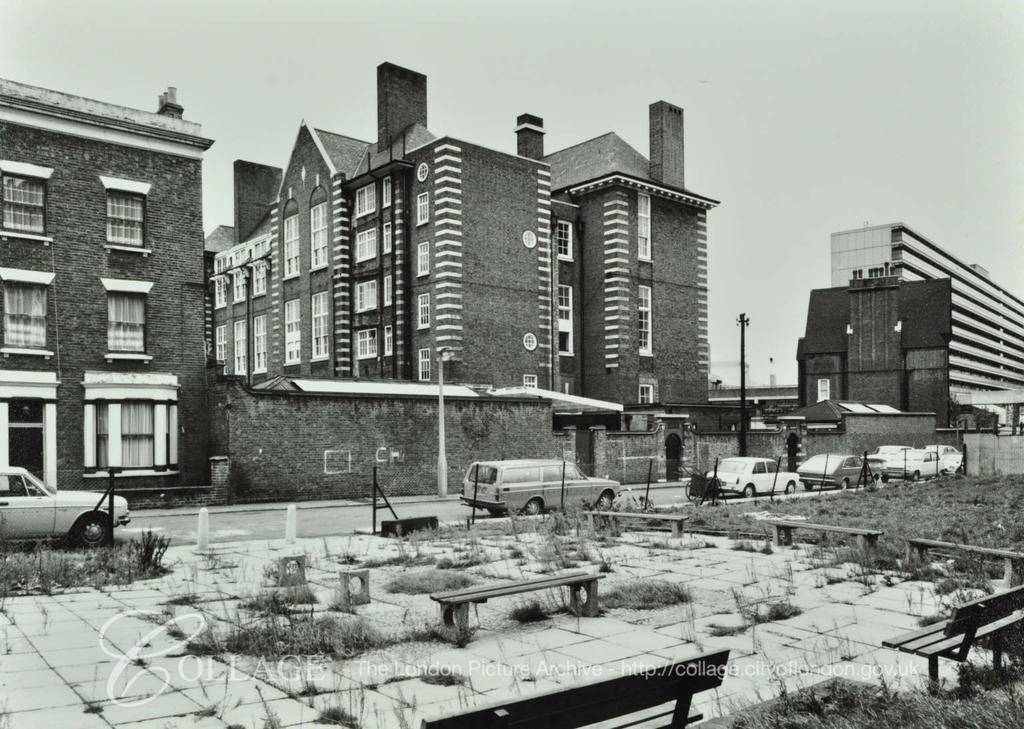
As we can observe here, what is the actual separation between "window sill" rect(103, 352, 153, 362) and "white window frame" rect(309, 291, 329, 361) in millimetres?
21005

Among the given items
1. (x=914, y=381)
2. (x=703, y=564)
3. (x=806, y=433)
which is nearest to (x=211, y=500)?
(x=703, y=564)

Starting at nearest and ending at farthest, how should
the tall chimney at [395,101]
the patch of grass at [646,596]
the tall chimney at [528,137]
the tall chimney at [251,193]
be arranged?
the patch of grass at [646,596] → the tall chimney at [395,101] → the tall chimney at [528,137] → the tall chimney at [251,193]

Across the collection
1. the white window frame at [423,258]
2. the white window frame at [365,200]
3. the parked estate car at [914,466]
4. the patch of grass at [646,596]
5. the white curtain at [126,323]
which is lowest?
the parked estate car at [914,466]

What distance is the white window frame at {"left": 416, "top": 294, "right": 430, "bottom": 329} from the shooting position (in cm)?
4309

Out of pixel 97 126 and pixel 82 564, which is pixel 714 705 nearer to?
pixel 82 564

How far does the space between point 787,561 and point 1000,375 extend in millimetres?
132674

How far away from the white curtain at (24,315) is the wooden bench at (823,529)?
23412 millimetres

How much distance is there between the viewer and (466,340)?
42.2m

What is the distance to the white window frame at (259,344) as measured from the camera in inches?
2349

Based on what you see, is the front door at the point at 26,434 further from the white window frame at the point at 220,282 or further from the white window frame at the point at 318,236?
the white window frame at the point at 220,282

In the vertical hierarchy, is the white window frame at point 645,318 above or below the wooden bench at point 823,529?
above

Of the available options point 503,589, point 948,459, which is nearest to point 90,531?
point 503,589

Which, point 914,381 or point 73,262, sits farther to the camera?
point 914,381

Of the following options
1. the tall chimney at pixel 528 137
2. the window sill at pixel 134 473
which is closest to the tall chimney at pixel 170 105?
the window sill at pixel 134 473
